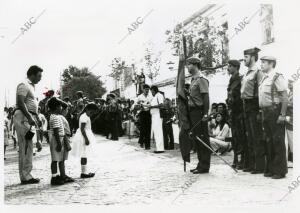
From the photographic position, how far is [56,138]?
230 inches

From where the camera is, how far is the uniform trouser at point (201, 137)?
21.1ft

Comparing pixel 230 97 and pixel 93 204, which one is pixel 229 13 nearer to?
pixel 230 97

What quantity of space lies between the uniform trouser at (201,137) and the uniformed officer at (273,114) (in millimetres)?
810

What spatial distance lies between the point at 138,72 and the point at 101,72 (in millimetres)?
3333

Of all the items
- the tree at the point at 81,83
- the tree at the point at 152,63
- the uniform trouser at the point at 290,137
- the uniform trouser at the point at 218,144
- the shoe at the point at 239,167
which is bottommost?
the shoe at the point at 239,167

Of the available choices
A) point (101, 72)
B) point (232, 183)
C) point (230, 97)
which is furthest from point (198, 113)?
point (101, 72)

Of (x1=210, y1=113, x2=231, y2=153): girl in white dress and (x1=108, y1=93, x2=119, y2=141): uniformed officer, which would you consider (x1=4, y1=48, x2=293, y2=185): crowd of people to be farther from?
(x1=108, y1=93, x2=119, y2=141): uniformed officer

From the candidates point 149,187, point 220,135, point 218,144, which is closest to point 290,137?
point 149,187

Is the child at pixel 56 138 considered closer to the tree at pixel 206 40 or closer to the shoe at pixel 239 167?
the shoe at pixel 239 167

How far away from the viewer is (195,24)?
25.7 feet

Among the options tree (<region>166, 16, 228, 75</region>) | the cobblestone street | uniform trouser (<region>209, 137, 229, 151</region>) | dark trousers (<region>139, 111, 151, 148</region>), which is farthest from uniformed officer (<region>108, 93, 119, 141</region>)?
the cobblestone street

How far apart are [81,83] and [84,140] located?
4.16ft

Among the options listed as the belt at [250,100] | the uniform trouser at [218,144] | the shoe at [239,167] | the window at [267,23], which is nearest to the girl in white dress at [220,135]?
the uniform trouser at [218,144]

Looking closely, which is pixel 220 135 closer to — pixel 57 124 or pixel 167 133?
pixel 167 133
